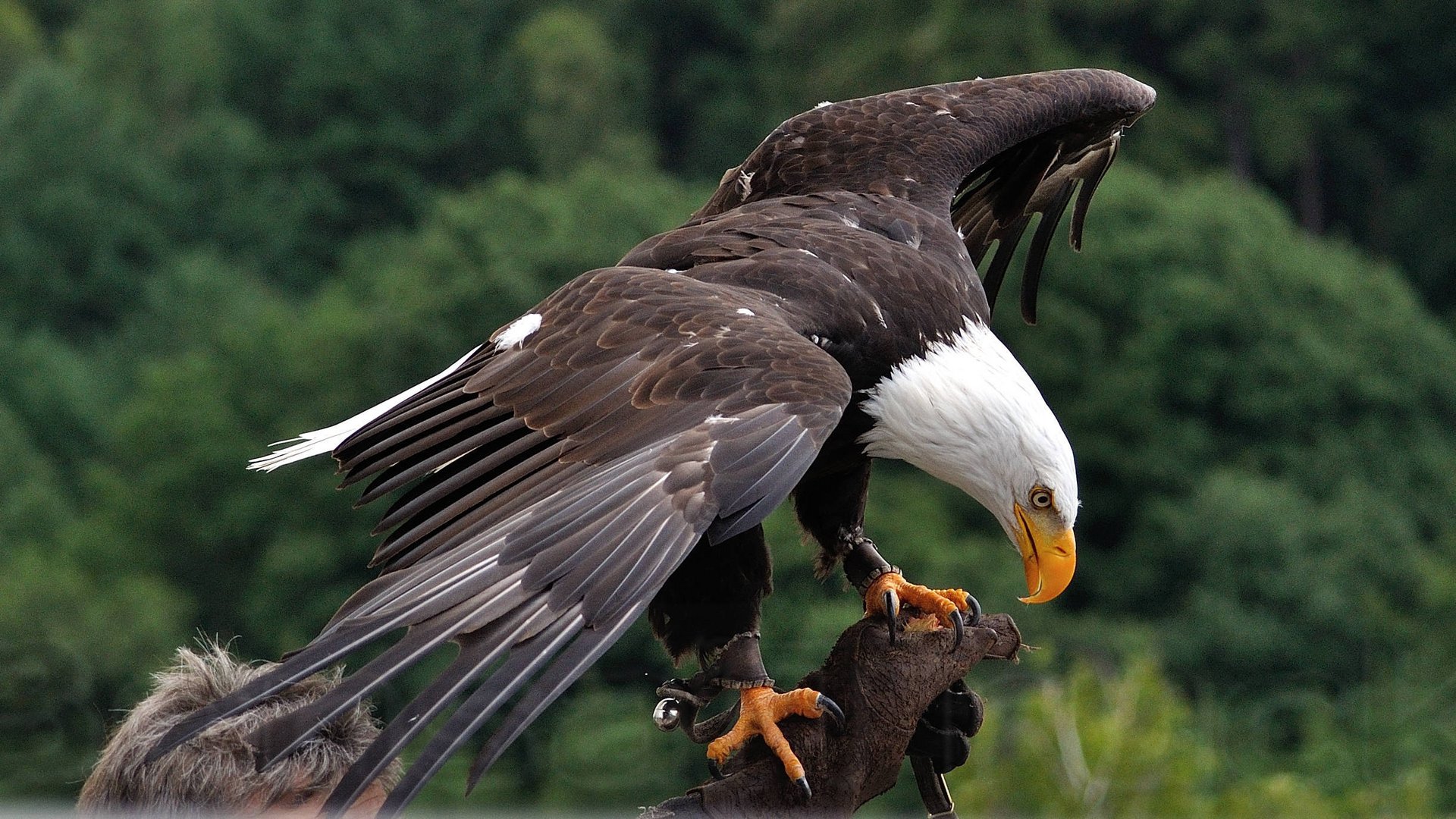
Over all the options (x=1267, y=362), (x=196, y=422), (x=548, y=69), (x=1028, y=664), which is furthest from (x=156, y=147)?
(x=1028, y=664)

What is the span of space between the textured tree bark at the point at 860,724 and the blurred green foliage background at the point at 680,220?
3098mm

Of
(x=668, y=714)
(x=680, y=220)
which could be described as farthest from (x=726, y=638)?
(x=680, y=220)

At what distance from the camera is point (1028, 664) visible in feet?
52.2

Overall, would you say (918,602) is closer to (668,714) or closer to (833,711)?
(833,711)

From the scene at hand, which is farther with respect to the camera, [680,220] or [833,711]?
[680,220]

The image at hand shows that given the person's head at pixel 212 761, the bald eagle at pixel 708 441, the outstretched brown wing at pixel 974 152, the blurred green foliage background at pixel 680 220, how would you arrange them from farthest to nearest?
the blurred green foliage background at pixel 680 220 < the outstretched brown wing at pixel 974 152 < the bald eagle at pixel 708 441 < the person's head at pixel 212 761

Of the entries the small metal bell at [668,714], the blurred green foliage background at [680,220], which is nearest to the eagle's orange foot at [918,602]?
the small metal bell at [668,714]

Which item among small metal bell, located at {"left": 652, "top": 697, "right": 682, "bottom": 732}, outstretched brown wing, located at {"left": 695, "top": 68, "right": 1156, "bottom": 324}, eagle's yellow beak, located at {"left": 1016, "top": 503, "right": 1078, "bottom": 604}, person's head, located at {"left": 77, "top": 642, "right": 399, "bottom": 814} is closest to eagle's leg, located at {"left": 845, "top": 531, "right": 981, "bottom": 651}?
eagle's yellow beak, located at {"left": 1016, "top": 503, "right": 1078, "bottom": 604}

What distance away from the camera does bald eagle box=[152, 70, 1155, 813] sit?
2547mm

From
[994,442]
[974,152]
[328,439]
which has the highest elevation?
[328,439]

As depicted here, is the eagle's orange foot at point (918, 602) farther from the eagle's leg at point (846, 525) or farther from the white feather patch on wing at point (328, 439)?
the white feather patch on wing at point (328, 439)

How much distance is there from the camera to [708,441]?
9.44ft

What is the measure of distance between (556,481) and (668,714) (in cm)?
49

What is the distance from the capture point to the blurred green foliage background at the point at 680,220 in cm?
1358
